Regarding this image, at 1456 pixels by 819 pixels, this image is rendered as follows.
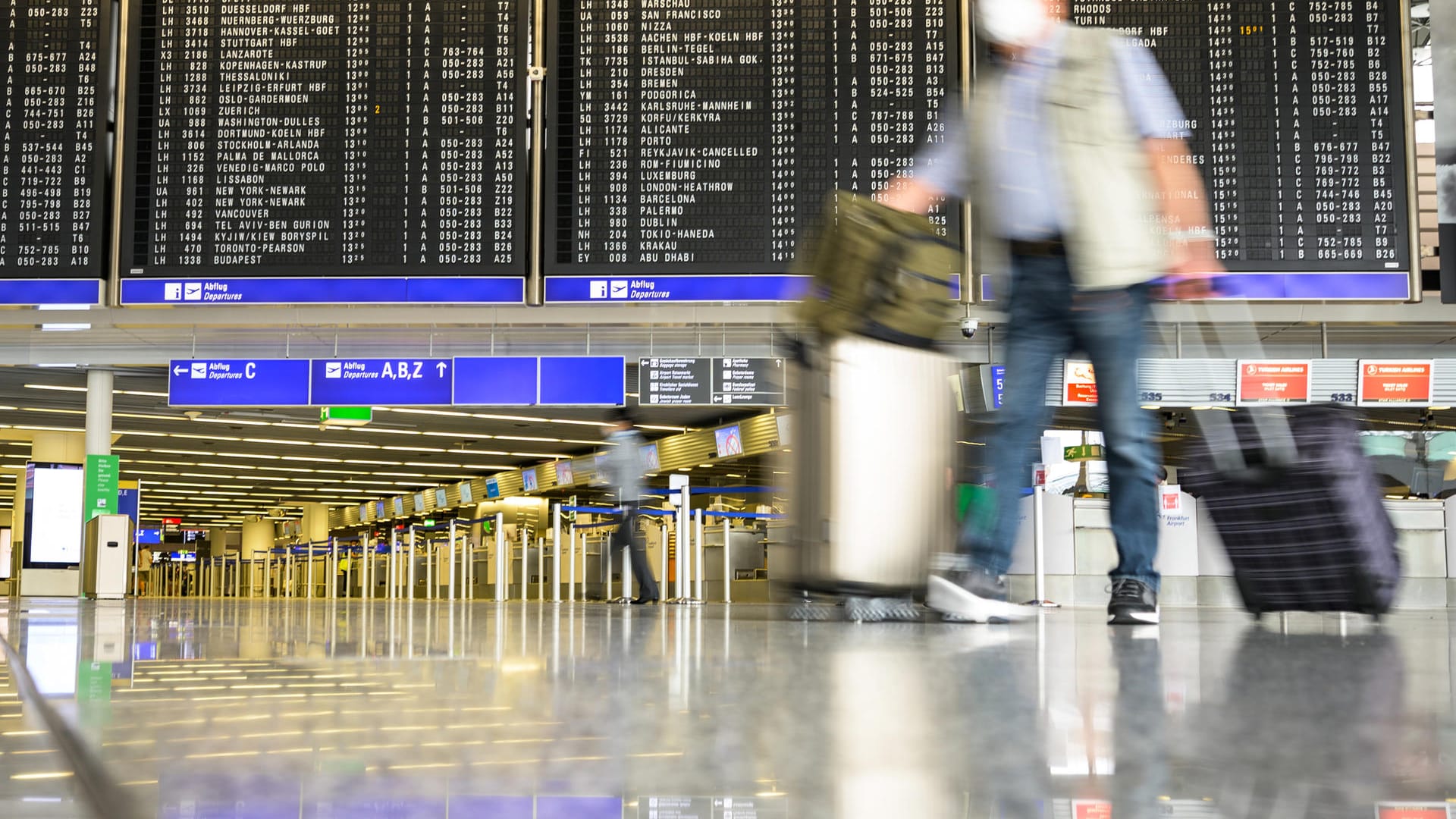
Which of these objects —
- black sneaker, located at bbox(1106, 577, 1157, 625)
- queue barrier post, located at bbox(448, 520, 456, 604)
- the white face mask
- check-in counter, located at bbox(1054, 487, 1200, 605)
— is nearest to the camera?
black sneaker, located at bbox(1106, 577, 1157, 625)

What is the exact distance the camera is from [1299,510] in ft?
8.64

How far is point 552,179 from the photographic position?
29.4ft

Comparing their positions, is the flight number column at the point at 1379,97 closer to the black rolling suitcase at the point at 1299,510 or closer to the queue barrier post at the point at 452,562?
the black rolling suitcase at the point at 1299,510

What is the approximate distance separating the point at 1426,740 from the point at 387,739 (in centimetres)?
64

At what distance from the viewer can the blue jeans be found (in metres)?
2.59

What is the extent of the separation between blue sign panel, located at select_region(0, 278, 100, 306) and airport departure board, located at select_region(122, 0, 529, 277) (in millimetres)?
685

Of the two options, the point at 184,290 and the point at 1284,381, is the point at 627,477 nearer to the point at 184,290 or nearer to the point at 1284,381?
the point at 184,290

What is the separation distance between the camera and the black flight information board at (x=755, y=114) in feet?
29.0

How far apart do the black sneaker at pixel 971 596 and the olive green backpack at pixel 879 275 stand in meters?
0.58

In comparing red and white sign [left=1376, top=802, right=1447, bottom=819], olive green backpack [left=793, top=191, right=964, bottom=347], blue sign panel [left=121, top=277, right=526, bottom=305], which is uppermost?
blue sign panel [left=121, top=277, right=526, bottom=305]

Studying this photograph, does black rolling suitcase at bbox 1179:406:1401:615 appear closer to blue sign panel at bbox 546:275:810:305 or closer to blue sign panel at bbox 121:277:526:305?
blue sign panel at bbox 546:275:810:305

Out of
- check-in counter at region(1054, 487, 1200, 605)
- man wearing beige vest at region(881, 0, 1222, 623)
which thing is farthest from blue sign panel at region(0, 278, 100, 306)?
man wearing beige vest at region(881, 0, 1222, 623)

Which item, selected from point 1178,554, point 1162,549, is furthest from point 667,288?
point 1178,554

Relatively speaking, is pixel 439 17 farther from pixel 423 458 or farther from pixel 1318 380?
pixel 423 458
